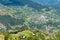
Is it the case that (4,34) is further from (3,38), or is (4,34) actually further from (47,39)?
(47,39)

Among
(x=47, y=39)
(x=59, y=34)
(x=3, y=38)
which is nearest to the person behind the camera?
(x=3, y=38)

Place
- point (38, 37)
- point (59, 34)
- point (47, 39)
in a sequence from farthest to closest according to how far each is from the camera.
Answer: point (59, 34) → point (47, 39) → point (38, 37)

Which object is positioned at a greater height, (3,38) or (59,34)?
(3,38)

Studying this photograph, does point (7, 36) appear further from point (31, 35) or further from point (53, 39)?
point (53, 39)

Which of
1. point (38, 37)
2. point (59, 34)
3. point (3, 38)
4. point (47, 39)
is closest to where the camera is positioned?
point (3, 38)

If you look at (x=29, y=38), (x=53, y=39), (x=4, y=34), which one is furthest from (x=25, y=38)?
(x=53, y=39)

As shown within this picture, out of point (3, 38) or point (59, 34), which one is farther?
point (59, 34)

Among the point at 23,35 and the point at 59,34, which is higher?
the point at 23,35

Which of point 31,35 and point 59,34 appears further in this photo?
point 59,34

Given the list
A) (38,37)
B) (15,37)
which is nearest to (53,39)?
(38,37)
